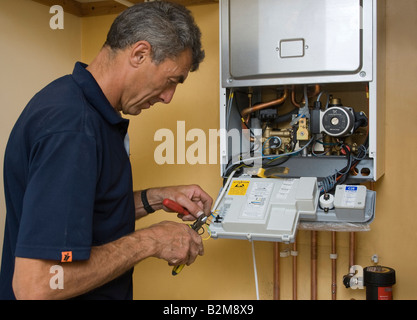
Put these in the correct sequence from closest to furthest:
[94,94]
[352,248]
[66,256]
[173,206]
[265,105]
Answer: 1. [66,256]
2. [94,94]
3. [173,206]
4. [265,105]
5. [352,248]

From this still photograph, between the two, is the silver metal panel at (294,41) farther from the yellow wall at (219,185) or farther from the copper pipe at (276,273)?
the copper pipe at (276,273)

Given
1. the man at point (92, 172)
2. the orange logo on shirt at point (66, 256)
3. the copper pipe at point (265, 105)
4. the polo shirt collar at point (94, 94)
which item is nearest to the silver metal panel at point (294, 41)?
the copper pipe at point (265, 105)

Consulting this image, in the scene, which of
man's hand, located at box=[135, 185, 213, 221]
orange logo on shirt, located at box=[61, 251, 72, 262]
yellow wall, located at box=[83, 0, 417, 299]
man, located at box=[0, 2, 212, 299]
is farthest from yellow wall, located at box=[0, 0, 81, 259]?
orange logo on shirt, located at box=[61, 251, 72, 262]

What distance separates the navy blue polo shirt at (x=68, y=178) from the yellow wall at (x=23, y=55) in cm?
98

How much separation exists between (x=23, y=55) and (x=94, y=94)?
3.73ft

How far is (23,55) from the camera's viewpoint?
199 centimetres

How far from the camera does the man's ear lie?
110cm

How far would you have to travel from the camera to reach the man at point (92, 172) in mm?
852

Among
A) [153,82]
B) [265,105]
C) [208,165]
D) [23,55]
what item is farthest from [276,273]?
[23,55]

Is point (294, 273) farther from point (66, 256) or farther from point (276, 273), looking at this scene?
point (66, 256)

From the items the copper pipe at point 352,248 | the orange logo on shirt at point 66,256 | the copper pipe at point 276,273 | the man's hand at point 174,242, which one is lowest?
the copper pipe at point 276,273

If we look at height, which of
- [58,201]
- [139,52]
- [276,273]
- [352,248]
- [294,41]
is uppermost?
[294,41]

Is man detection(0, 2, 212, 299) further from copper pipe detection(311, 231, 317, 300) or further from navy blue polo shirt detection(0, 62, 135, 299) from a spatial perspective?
copper pipe detection(311, 231, 317, 300)
